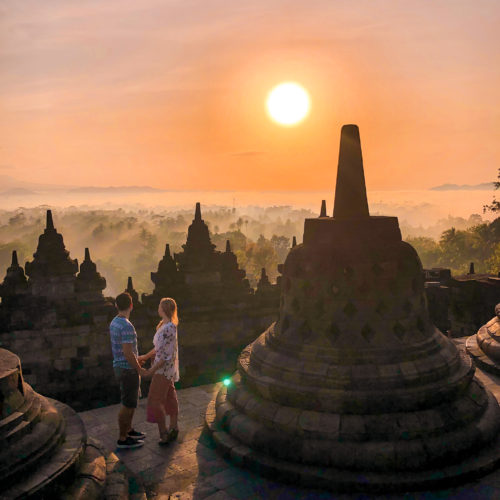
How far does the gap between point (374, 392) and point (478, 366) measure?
5243 millimetres

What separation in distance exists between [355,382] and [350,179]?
10.5ft

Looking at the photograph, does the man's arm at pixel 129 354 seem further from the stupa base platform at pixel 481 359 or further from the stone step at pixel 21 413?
the stupa base platform at pixel 481 359

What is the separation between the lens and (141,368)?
24.1 feet

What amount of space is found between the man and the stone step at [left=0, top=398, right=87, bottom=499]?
102 centimetres

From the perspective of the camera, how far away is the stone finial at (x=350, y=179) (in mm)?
7965

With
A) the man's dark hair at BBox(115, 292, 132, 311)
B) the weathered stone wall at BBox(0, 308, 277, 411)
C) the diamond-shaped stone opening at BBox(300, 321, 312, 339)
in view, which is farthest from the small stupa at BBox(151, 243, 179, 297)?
the diamond-shaped stone opening at BBox(300, 321, 312, 339)

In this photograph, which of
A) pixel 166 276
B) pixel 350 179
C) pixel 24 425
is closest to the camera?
pixel 24 425

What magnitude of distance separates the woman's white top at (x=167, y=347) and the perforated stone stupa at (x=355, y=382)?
1165 millimetres

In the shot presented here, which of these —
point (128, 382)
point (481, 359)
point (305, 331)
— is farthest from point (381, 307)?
point (481, 359)

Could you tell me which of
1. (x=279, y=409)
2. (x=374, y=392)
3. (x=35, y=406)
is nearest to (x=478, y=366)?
(x=374, y=392)

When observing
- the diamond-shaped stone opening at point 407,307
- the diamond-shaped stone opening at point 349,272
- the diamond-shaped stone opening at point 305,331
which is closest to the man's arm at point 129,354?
the diamond-shaped stone opening at point 305,331

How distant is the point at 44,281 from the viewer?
11.1 metres

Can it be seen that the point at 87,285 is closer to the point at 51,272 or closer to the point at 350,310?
the point at 51,272

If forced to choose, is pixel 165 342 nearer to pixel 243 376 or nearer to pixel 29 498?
pixel 243 376
